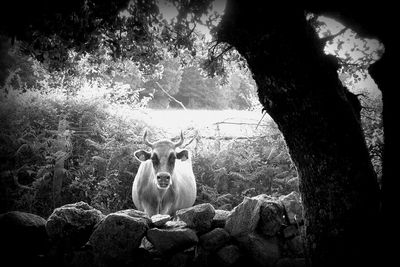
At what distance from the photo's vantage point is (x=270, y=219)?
11.8ft

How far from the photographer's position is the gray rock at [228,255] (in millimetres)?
3476

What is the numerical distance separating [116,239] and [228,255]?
1.40 metres

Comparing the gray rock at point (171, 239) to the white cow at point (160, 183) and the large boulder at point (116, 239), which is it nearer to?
the large boulder at point (116, 239)

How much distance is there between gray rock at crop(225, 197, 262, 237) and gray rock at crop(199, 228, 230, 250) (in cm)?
11

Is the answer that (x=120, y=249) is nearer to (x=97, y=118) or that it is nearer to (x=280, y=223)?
(x=280, y=223)

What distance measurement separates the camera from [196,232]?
3.69 metres

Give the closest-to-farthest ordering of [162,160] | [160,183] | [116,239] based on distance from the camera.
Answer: [116,239] < [160,183] < [162,160]

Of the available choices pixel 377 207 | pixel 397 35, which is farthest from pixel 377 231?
pixel 397 35

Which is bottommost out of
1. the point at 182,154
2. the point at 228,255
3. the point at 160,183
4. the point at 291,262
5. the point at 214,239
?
the point at 291,262

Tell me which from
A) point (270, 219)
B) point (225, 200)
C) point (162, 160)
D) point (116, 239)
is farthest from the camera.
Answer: point (225, 200)

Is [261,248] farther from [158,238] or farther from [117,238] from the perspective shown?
[117,238]

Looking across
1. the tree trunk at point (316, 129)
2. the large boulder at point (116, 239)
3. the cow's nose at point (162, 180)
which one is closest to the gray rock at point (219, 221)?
the large boulder at point (116, 239)

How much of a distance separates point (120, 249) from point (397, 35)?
11.9 ft

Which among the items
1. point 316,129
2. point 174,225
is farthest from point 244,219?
point 316,129
